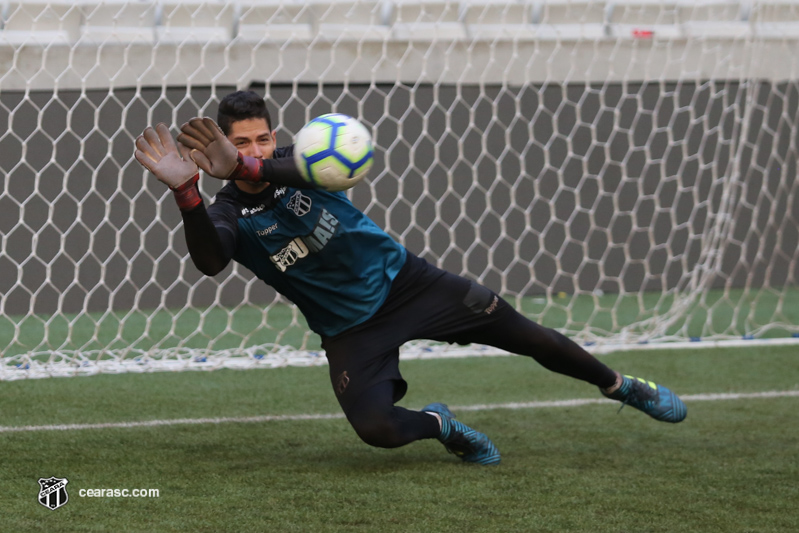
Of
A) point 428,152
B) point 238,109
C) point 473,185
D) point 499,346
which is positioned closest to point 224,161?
point 238,109

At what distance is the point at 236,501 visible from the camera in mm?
2625

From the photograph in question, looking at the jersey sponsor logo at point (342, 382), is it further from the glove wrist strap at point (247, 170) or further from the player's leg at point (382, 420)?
the glove wrist strap at point (247, 170)

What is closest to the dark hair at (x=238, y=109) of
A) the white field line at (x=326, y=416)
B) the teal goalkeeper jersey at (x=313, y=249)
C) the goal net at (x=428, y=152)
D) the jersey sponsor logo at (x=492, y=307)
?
the teal goalkeeper jersey at (x=313, y=249)

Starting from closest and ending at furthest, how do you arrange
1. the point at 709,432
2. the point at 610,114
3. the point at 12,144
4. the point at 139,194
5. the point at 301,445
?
the point at 301,445, the point at 709,432, the point at 12,144, the point at 139,194, the point at 610,114

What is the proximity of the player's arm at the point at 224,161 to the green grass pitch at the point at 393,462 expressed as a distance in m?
0.89

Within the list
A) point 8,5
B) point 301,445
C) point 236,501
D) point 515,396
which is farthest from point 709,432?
point 8,5

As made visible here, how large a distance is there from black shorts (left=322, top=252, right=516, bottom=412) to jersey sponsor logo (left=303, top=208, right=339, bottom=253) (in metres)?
0.29

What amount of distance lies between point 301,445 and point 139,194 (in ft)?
10.7

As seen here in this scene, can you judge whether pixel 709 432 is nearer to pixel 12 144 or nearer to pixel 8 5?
pixel 12 144

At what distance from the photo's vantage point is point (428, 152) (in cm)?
703

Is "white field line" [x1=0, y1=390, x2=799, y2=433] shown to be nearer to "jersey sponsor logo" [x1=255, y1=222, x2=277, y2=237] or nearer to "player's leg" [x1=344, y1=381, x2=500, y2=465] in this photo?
"player's leg" [x1=344, y1=381, x2=500, y2=465]

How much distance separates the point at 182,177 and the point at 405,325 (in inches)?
36.1

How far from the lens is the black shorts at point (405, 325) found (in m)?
2.97

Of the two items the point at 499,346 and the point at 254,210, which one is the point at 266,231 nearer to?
the point at 254,210
